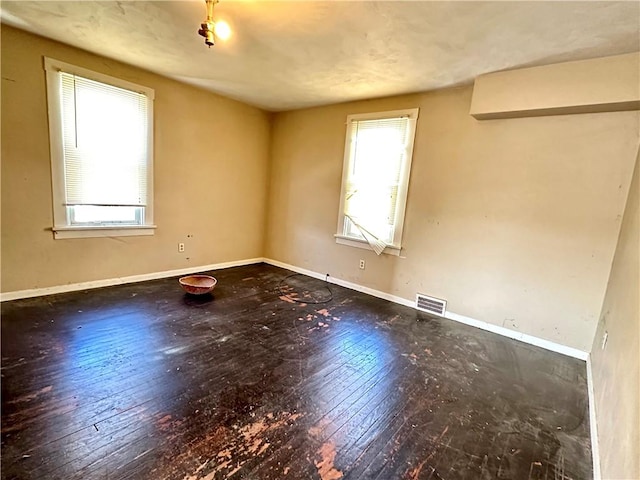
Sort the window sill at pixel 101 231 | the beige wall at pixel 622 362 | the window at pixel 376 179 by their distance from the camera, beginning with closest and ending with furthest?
the beige wall at pixel 622 362, the window sill at pixel 101 231, the window at pixel 376 179

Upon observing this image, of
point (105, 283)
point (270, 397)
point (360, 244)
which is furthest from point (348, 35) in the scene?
point (105, 283)

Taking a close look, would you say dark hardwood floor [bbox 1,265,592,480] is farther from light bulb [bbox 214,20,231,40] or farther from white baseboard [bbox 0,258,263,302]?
light bulb [bbox 214,20,231,40]

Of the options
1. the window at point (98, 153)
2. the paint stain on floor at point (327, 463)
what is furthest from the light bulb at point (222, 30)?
the paint stain on floor at point (327, 463)

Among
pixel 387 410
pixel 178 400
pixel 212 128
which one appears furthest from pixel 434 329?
pixel 212 128

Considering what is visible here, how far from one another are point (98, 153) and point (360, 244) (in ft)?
10.6

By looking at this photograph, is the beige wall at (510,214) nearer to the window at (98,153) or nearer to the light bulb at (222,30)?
the light bulb at (222,30)

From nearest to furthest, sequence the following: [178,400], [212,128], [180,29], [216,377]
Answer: [178,400] → [216,377] → [180,29] → [212,128]

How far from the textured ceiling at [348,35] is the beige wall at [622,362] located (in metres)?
1.20

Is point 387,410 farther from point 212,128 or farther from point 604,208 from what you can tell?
point 212,128

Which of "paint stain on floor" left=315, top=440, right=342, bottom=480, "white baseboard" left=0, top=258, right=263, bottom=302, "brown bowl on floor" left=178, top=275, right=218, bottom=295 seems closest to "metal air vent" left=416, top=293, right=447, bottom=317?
"paint stain on floor" left=315, top=440, right=342, bottom=480

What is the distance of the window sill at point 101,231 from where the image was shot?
3.16m

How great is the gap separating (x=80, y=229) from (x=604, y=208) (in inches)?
198

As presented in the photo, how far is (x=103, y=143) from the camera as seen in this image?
3291 millimetres

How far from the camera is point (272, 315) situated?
10.3ft
